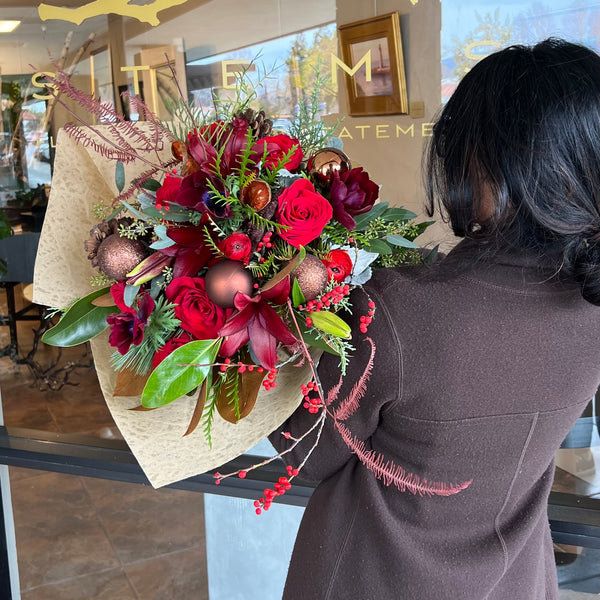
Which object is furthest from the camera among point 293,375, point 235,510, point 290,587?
point 235,510

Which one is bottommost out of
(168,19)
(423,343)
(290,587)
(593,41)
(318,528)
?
(290,587)

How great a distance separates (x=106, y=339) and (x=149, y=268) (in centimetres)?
18

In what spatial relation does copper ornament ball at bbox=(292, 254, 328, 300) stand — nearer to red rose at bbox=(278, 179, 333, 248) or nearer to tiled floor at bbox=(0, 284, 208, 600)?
red rose at bbox=(278, 179, 333, 248)

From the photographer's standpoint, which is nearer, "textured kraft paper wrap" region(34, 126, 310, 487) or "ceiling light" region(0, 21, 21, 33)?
"textured kraft paper wrap" region(34, 126, 310, 487)

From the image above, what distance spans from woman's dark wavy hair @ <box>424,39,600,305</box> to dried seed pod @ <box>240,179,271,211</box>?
0.23 m

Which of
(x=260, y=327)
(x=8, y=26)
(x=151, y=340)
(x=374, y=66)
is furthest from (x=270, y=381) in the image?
(x=8, y=26)

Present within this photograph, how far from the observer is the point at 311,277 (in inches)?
30.2

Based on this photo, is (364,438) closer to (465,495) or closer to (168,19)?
(465,495)

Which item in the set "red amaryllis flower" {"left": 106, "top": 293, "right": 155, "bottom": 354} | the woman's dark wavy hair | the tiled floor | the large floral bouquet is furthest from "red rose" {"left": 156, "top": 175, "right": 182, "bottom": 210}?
the tiled floor

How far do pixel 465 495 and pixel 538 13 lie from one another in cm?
131

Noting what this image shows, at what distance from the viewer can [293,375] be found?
90cm

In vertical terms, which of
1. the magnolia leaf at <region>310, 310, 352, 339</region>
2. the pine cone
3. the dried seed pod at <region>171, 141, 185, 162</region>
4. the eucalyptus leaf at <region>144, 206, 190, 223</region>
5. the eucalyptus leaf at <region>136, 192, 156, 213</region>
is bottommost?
the magnolia leaf at <region>310, 310, 352, 339</region>

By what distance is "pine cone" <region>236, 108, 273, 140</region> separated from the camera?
850mm

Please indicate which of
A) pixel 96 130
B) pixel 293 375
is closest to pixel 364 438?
pixel 293 375
